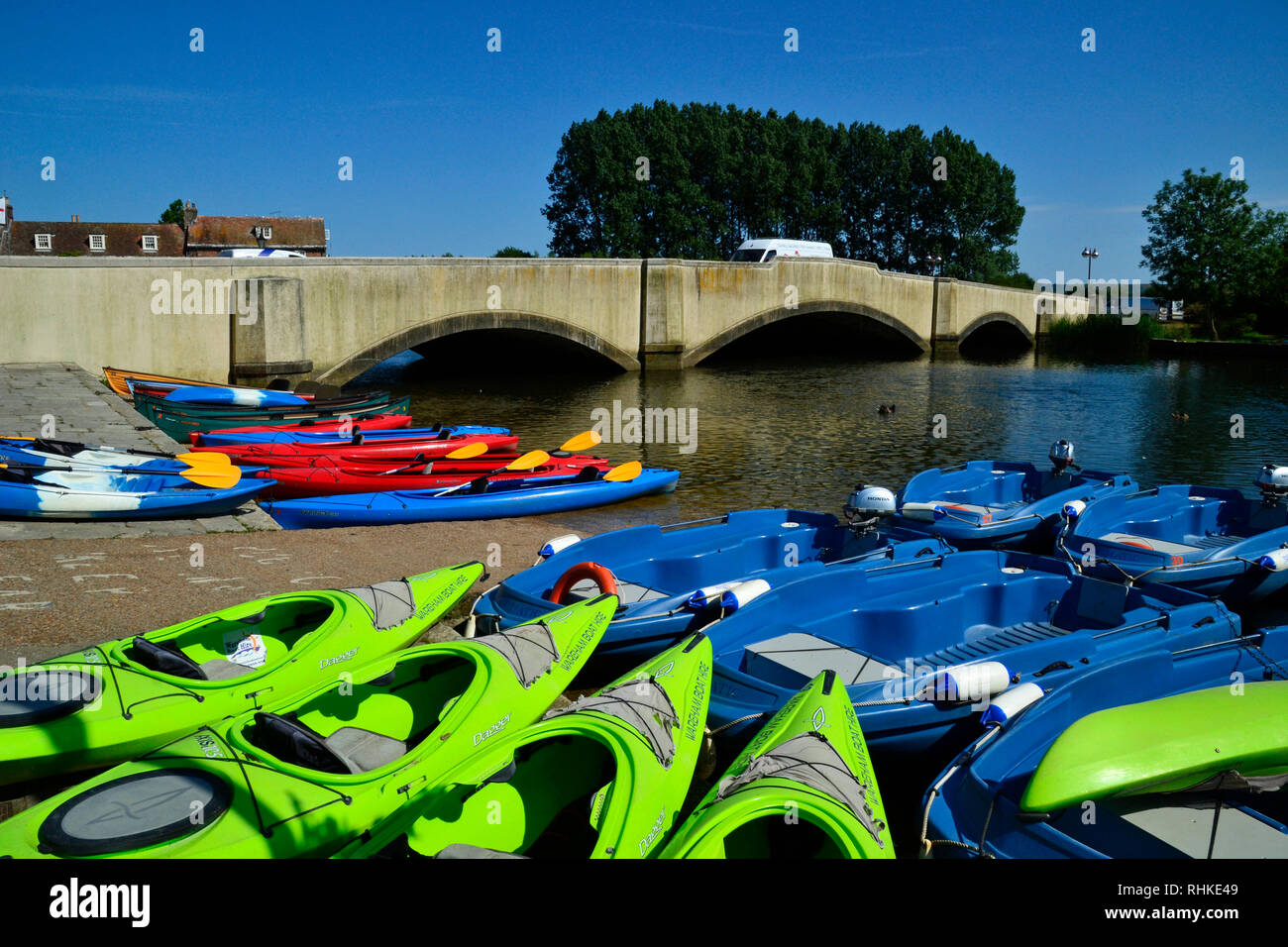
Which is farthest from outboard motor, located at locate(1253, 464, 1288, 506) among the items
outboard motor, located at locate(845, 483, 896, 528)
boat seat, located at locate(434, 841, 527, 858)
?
boat seat, located at locate(434, 841, 527, 858)

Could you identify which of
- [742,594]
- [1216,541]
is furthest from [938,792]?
[1216,541]

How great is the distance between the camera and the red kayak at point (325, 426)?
15484mm

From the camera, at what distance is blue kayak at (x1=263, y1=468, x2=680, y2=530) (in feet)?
37.1

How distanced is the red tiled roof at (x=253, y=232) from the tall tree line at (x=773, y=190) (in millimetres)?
15514

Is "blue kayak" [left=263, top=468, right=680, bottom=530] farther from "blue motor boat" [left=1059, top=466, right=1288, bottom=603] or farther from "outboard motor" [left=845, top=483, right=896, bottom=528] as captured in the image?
"blue motor boat" [left=1059, top=466, right=1288, bottom=603]

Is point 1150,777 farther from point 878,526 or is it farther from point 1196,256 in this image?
point 1196,256

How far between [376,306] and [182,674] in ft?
69.1

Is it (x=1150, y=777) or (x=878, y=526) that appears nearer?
(x=1150, y=777)

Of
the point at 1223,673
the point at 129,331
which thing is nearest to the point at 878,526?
the point at 1223,673

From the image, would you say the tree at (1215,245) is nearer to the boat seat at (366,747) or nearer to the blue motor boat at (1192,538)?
the blue motor boat at (1192,538)

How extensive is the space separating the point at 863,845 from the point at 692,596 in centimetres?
322

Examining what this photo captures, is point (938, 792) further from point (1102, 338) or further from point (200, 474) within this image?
point (1102, 338)

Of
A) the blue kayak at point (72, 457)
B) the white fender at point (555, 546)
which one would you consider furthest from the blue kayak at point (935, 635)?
the blue kayak at point (72, 457)
